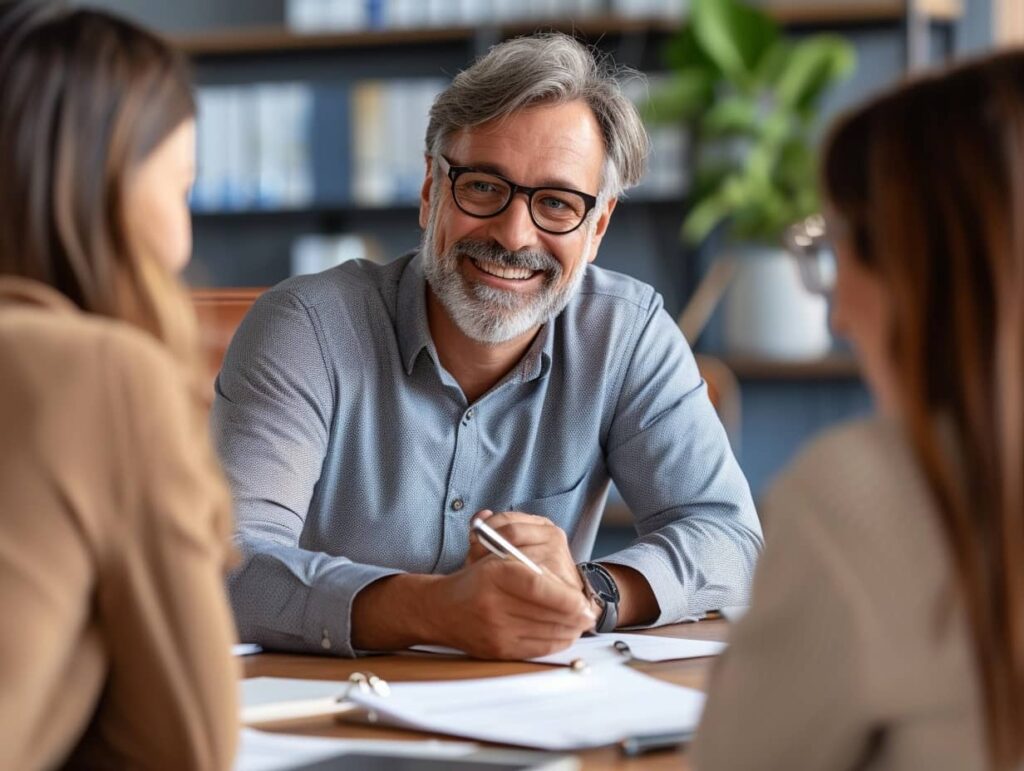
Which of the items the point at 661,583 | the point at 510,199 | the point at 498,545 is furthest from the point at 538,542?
the point at 510,199

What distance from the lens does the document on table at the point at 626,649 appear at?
1.37 meters

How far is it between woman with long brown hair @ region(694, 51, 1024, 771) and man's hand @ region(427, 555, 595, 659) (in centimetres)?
59

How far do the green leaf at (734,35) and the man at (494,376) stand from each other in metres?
1.49

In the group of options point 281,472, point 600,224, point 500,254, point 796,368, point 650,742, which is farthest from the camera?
point 796,368

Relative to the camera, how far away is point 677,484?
188 centimetres

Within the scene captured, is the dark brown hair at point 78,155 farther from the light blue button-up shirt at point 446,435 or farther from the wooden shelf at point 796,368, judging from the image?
the wooden shelf at point 796,368

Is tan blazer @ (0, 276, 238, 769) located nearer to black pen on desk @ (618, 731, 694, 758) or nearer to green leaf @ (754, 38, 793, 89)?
black pen on desk @ (618, 731, 694, 758)

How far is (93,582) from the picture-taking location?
0.81 m

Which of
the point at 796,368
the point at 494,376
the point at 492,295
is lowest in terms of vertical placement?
the point at 796,368

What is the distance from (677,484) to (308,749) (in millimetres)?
929

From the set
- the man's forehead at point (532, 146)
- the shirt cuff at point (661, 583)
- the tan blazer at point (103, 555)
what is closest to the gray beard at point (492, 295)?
the man's forehead at point (532, 146)

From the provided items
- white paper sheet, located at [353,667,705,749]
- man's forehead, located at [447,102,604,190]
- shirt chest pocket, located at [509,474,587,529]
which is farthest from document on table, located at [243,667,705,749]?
man's forehead, located at [447,102,604,190]

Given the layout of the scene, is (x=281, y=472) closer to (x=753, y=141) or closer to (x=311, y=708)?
(x=311, y=708)

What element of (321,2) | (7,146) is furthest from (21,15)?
(321,2)
